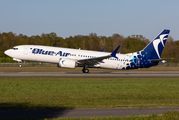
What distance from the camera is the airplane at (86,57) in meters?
35.2

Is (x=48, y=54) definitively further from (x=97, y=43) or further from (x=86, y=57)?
(x=97, y=43)

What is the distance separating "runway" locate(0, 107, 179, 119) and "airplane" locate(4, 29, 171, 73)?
23.5 meters

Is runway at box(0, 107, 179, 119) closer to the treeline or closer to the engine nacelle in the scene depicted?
the engine nacelle

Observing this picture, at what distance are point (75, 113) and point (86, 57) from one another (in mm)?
26934

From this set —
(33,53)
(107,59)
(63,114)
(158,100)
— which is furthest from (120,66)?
(63,114)

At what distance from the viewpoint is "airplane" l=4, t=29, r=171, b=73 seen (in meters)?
35.2

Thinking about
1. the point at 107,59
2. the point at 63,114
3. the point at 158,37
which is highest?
the point at 158,37

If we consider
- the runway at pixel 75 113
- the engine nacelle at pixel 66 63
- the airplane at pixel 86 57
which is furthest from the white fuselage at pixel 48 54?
the runway at pixel 75 113

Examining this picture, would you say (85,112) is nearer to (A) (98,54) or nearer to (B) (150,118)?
(B) (150,118)

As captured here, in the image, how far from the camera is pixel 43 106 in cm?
1220

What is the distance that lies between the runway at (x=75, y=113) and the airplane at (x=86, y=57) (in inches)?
923

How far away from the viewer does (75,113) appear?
10.6m

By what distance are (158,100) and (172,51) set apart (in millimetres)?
88266

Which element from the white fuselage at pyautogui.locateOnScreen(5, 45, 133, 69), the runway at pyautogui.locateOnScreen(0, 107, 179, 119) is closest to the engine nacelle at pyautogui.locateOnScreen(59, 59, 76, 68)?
the white fuselage at pyautogui.locateOnScreen(5, 45, 133, 69)
